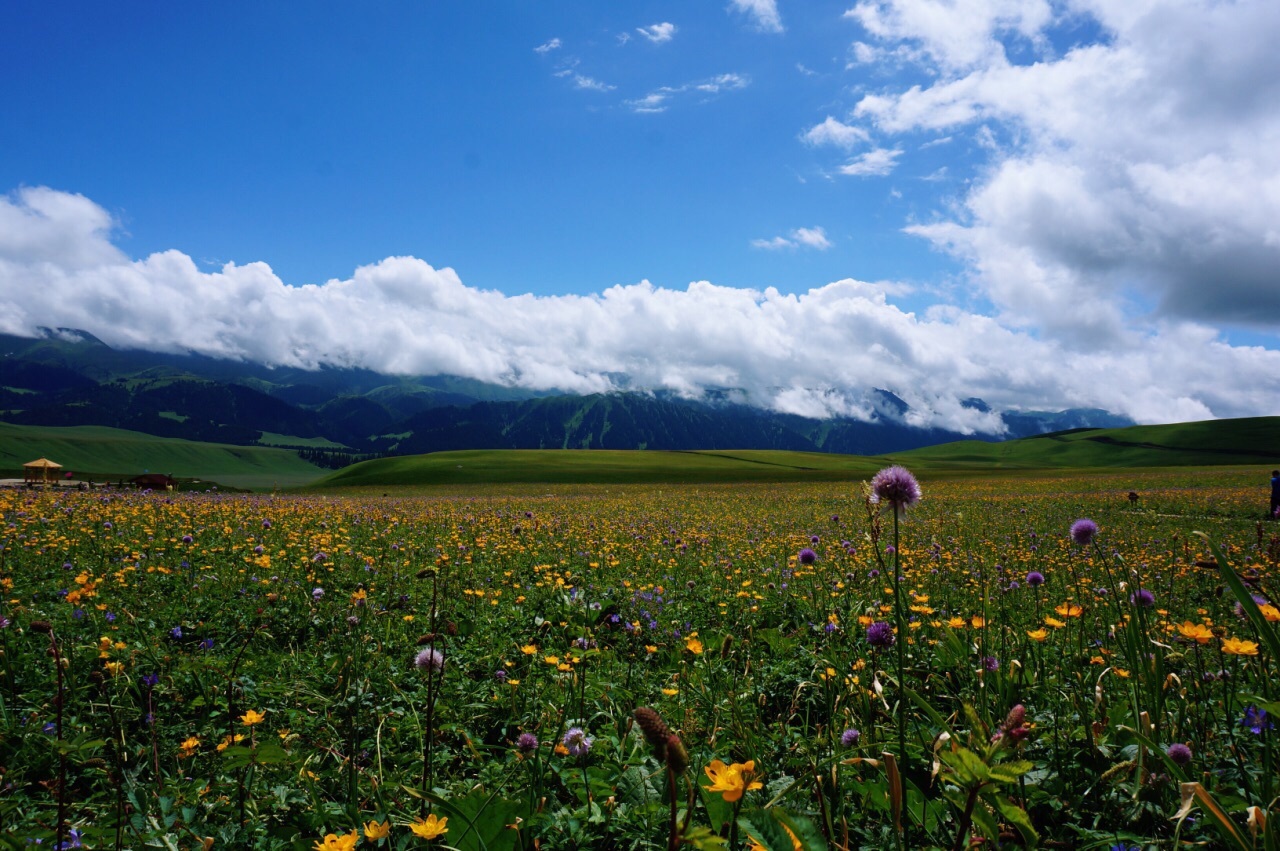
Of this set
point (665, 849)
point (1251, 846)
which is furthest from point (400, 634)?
point (1251, 846)

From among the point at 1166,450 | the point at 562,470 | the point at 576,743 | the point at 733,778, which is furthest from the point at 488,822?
the point at 1166,450

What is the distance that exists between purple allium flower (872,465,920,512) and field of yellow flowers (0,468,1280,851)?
22 millimetres

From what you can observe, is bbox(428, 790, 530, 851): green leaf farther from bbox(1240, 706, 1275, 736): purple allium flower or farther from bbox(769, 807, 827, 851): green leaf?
bbox(1240, 706, 1275, 736): purple allium flower

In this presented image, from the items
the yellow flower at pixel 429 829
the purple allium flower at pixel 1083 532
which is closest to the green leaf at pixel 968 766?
the yellow flower at pixel 429 829

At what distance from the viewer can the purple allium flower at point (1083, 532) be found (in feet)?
13.9

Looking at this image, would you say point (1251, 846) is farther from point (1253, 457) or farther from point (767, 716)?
point (1253, 457)

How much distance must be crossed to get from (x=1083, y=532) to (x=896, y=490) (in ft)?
8.69

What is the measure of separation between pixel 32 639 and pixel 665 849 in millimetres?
6322

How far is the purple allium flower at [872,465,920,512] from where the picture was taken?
2.80 m

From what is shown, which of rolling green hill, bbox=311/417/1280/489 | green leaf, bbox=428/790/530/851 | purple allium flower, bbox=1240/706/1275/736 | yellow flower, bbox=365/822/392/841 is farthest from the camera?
rolling green hill, bbox=311/417/1280/489

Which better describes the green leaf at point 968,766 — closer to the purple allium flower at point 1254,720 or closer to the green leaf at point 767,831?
the green leaf at point 767,831

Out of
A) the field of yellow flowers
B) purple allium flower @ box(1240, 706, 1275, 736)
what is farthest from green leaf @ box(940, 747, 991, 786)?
purple allium flower @ box(1240, 706, 1275, 736)

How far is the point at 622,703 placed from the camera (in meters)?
4.62

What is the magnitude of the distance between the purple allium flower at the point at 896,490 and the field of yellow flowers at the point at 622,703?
22 millimetres
